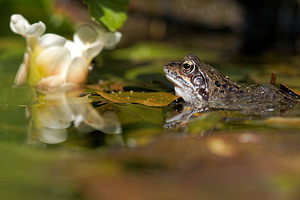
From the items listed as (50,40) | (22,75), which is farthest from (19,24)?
(22,75)

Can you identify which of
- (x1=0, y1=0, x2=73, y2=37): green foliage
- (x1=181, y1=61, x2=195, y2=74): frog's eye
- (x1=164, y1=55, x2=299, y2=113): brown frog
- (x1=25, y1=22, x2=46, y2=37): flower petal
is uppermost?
(x1=25, y1=22, x2=46, y2=37): flower petal

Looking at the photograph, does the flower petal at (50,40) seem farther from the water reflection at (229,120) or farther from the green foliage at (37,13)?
the green foliage at (37,13)

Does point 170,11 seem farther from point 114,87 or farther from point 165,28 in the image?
point 114,87

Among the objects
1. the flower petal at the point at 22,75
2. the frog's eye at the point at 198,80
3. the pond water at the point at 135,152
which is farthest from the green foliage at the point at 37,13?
the frog's eye at the point at 198,80

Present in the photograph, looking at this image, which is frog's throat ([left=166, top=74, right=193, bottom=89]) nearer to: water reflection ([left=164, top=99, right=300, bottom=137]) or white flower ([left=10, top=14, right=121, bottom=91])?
water reflection ([left=164, top=99, right=300, bottom=137])

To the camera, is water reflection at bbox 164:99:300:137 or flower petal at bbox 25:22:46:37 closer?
water reflection at bbox 164:99:300:137

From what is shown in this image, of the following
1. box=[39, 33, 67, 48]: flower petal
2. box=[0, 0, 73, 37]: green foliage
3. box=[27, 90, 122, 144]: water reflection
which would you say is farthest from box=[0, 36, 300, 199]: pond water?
box=[0, 0, 73, 37]: green foliage

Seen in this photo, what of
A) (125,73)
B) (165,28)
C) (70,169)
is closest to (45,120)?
(70,169)

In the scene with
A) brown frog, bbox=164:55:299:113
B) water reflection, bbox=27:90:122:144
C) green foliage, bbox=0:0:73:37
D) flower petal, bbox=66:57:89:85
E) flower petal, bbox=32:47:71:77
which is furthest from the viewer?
green foliage, bbox=0:0:73:37
